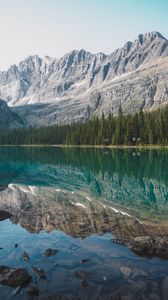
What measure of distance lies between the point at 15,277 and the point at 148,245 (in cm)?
905

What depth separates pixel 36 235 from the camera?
27203 mm

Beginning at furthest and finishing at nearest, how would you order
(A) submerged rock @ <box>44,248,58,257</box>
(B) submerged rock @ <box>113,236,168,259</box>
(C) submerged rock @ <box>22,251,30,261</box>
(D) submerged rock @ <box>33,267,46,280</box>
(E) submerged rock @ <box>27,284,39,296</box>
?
(A) submerged rock @ <box>44,248,58,257</box>, (B) submerged rock @ <box>113,236,168,259</box>, (C) submerged rock @ <box>22,251,30,261</box>, (D) submerged rock @ <box>33,267,46,280</box>, (E) submerged rock @ <box>27,284,39,296</box>

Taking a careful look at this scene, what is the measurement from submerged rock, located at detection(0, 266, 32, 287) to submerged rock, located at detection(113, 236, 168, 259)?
296 inches

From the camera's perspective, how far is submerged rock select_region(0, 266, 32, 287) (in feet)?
57.3

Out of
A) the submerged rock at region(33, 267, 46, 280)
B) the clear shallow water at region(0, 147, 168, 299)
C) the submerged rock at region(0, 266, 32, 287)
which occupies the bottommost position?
the clear shallow water at region(0, 147, 168, 299)

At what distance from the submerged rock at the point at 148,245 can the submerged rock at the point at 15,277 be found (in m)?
7.52

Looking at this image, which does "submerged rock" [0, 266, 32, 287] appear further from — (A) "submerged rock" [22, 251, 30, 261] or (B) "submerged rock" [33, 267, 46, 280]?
(A) "submerged rock" [22, 251, 30, 261]

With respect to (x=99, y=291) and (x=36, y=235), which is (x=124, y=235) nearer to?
(x=36, y=235)

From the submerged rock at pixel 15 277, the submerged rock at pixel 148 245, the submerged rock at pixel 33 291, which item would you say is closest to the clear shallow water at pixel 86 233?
the submerged rock at pixel 33 291

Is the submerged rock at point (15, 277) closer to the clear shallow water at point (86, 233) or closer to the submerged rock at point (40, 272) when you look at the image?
the clear shallow water at point (86, 233)

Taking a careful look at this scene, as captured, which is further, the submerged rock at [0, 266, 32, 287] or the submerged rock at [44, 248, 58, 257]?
the submerged rock at [44, 248, 58, 257]

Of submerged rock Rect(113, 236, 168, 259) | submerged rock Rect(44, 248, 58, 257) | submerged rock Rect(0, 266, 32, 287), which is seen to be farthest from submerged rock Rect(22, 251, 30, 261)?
submerged rock Rect(113, 236, 168, 259)

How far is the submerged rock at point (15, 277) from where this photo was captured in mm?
17469

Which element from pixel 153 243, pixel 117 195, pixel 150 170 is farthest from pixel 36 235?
pixel 150 170
